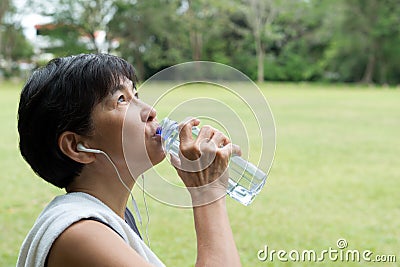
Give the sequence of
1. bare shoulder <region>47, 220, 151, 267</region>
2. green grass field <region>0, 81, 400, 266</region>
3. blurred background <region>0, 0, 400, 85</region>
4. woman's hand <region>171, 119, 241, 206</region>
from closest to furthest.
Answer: bare shoulder <region>47, 220, 151, 267</region> → woman's hand <region>171, 119, 241, 206</region> → green grass field <region>0, 81, 400, 266</region> → blurred background <region>0, 0, 400, 85</region>

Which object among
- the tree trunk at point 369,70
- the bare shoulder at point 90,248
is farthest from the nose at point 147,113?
the tree trunk at point 369,70

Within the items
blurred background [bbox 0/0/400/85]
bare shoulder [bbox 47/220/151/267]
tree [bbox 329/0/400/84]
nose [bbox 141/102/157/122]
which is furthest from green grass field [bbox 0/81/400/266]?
tree [bbox 329/0/400/84]

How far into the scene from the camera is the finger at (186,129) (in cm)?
111

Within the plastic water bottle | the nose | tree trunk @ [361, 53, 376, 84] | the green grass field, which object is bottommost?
tree trunk @ [361, 53, 376, 84]

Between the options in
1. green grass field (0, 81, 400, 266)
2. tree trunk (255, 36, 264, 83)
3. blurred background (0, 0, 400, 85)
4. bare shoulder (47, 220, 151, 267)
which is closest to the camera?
bare shoulder (47, 220, 151, 267)

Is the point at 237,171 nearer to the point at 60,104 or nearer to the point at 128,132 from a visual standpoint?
the point at 128,132

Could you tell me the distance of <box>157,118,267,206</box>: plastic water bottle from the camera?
116cm

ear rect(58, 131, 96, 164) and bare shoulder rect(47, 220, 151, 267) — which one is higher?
ear rect(58, 131, 96, 164)

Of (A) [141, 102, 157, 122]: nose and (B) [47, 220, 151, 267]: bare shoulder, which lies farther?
(A) [141, 102, 157, 122]: nose

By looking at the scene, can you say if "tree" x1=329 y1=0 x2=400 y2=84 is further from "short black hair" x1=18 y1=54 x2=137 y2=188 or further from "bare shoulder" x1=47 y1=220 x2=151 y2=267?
"bare shoulder" x1=47 y1=220 x2=151 y2=267

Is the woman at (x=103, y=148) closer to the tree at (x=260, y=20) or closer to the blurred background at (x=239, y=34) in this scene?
the blurred background at (x=239, y=34)

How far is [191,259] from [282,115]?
10292 millimetres

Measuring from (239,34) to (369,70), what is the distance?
746 cm

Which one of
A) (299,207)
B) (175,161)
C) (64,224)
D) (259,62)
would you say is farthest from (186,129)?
(259,62)
